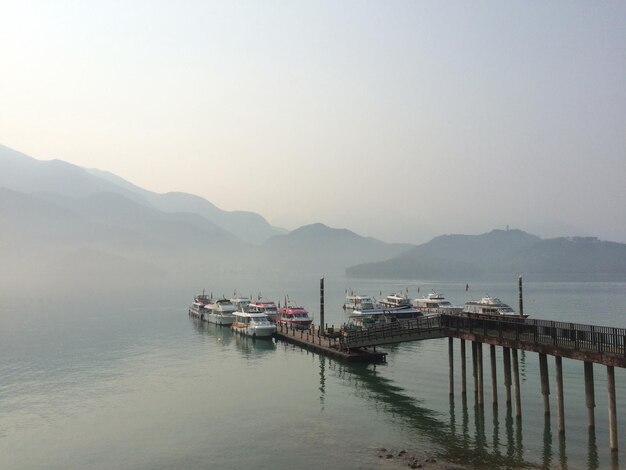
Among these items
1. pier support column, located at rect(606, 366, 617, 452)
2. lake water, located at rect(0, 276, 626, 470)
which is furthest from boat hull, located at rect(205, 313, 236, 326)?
pier support column, located at rect(606, 366, 617, 452)

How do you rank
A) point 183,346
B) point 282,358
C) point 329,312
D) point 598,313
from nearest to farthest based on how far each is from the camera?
point 282,358, point 183,346, point 598,313, point 329,312

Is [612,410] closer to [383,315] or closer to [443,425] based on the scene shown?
[443,425]

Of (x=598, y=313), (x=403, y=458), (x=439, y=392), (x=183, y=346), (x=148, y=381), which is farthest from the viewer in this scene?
(x=598, y=313)

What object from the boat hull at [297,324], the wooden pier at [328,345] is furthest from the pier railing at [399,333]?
the boat hull at [297,324]

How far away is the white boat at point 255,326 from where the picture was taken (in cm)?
9025

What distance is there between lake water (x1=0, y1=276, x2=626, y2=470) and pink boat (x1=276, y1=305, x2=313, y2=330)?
1447cm

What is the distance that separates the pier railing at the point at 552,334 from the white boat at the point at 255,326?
44.0 meters

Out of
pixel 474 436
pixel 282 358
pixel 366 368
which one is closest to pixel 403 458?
pixel 474 436

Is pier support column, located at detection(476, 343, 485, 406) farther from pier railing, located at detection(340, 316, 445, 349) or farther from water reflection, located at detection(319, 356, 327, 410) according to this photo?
water reflection, located at detection(319, 356, 327, 410)

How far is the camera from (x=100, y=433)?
4259 centimetres

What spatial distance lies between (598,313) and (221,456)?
4926 inches

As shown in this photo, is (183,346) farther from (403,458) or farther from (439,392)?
(403,458)

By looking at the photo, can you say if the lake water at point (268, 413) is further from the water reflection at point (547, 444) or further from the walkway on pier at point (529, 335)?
the walkway on pier at point (529, 335)

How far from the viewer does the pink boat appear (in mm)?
96438
